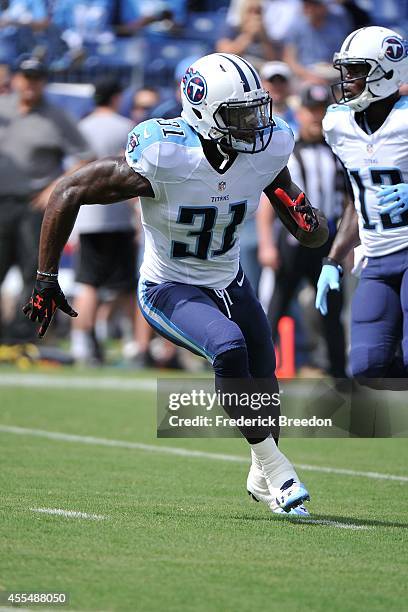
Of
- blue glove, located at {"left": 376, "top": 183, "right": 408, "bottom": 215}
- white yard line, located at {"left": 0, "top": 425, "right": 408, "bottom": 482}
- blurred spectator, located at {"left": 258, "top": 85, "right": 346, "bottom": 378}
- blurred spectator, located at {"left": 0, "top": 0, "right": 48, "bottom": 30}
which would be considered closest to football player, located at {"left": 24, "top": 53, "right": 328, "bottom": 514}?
blue glove, located at {"left": 376, "top": 183, "right": 408, "bottom": 215}

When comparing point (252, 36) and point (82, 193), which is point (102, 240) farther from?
point (82, 193)

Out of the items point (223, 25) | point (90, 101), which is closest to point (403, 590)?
point (90, 101)

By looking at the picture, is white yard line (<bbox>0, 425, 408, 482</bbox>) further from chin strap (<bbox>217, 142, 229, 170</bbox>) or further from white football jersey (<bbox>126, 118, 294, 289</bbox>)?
chin strap (<bbox>217, 142, 229, 170</bbox>)

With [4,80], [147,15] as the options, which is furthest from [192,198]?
[147,15]

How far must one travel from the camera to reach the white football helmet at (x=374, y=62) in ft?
17.8

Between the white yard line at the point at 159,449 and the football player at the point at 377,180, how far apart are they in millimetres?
457

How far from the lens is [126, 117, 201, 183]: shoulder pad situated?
4.48 meters

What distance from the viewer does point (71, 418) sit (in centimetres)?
734

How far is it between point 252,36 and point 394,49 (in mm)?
6494

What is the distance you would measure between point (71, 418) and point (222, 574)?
13.0 feet

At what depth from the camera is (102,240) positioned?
1005cm

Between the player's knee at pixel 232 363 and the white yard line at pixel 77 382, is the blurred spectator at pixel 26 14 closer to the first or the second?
the white yard line at pixel 77 382

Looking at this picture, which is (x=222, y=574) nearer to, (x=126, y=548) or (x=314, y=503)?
(x=126, y=548)

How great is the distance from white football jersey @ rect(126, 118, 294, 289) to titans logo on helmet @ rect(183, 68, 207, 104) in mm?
113
